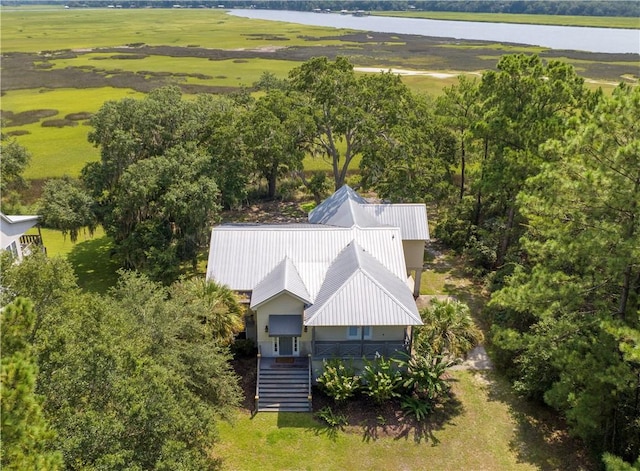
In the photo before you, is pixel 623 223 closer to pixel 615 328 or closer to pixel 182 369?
pixel 615 328

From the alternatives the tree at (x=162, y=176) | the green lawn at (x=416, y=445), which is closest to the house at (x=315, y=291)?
the green lawn at (x=416, y=445)

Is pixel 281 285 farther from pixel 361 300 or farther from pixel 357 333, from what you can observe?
pixel 357 333

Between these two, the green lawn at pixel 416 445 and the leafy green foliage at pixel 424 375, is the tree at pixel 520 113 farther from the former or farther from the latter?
the green lawn at pixel 416 445

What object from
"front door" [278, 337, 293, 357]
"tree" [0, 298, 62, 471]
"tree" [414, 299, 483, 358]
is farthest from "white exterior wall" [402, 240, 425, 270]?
"tree" [0, 298, 62, 471]

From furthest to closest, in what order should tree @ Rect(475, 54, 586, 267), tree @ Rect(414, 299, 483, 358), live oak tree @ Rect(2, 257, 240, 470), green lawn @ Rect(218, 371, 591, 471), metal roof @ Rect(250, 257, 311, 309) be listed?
1. tree @ Rect(475, 54, 586, 267)
2. tree @ Rect(414, 299, 483, 358)
3. metal roof @ Rect(250, 257, 311, 309)
4. green lawn @ Rect(218, 371, 591, 471)
5. live oak tree @ Rect(2, 257, 240, 470)

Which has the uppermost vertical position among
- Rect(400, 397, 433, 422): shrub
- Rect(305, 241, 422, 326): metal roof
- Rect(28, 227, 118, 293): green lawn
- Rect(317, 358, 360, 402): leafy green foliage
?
Rect(305, 241, 422, 326): metal roof

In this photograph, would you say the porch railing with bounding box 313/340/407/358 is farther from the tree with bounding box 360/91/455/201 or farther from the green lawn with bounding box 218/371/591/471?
the tree with bounding box 360/91/455/201

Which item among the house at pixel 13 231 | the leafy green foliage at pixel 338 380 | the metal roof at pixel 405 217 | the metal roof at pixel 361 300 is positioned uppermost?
the house at pixel 13 231
